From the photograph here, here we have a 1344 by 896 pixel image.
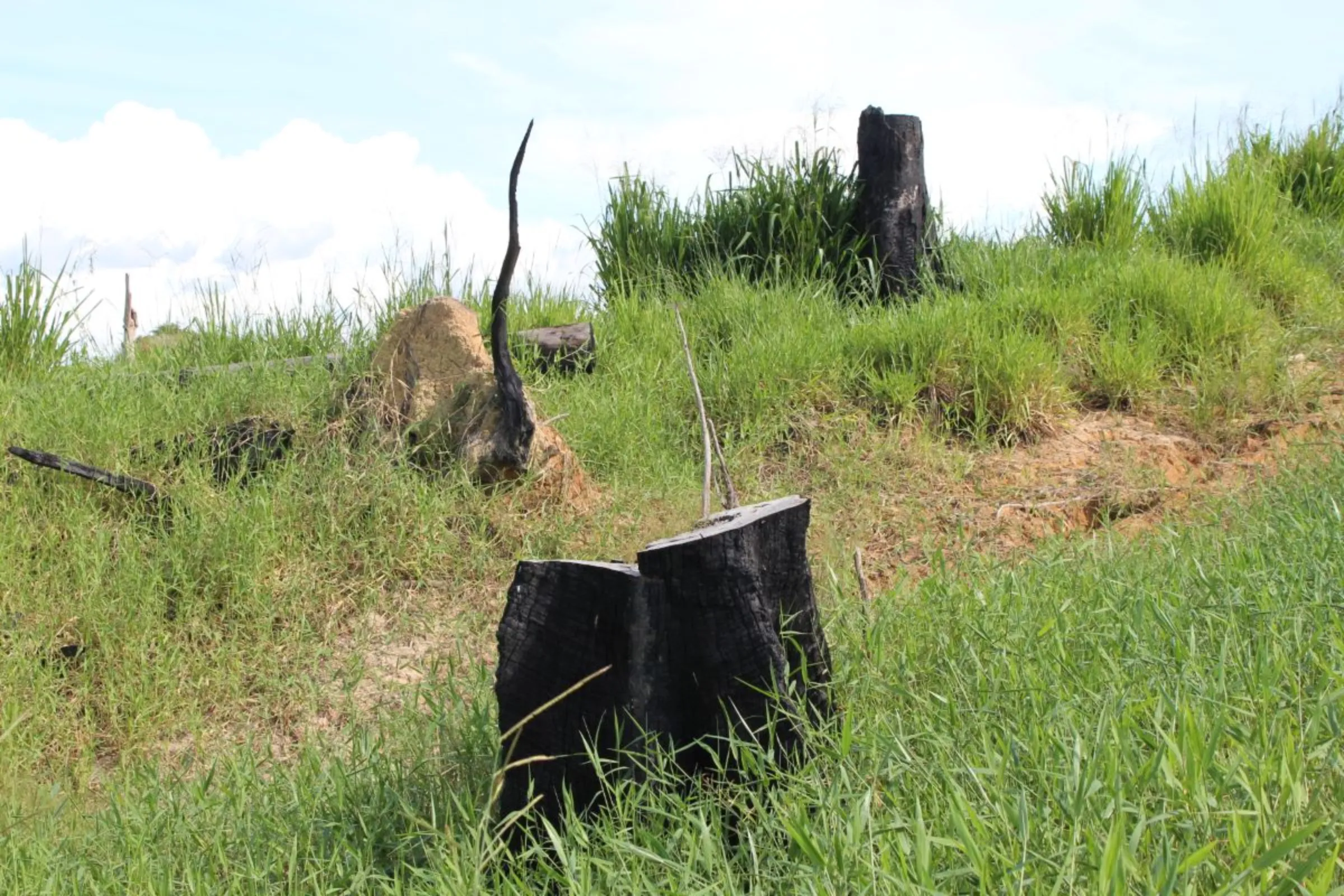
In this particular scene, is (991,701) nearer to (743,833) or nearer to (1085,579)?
(743,833)

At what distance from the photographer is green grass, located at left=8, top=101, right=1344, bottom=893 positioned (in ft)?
7.19

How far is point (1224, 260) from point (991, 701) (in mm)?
6189

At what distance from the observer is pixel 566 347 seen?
638 cm

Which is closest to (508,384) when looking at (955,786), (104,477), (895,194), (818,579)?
(818,579)

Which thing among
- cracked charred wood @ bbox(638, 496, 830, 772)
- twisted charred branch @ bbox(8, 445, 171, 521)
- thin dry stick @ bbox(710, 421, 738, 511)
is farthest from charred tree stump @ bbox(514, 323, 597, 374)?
cracked charred wood @ bbox(638, 496, 830, 772)

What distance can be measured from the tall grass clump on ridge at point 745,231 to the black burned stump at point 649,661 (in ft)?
16.3

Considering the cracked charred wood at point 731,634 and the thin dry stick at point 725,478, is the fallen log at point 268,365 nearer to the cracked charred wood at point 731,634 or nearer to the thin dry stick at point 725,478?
the thin dry stick at point 725,478

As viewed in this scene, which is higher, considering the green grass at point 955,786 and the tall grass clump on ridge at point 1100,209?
the tall grass clump on ridge at point 1100,209

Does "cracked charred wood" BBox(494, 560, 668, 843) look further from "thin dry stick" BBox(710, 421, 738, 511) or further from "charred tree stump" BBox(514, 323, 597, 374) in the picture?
"charred tree stump" BBox(514, 323, 597, 374)

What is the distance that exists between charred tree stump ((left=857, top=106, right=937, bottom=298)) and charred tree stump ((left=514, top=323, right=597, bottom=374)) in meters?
2.13

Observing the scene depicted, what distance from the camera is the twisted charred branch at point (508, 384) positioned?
4836mm

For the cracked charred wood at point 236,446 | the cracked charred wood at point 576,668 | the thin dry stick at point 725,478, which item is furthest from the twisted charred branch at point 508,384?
the cracked charred wood at point 576,668

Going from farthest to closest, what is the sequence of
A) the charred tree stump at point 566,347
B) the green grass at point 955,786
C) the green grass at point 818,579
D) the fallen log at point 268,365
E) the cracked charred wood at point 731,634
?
the charred tree stump at point 566,347, the fallen log at point 268,365, the cracked charred wood at point 731,634, the green grass at point 818,579, the green grass at point 955,786

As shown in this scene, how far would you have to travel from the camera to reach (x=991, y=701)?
2.71 meters
